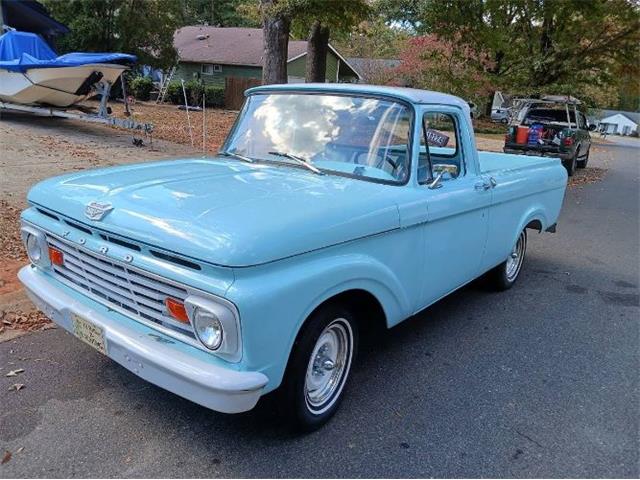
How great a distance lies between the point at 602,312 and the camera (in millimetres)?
5203

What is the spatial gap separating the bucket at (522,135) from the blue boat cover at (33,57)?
10.7m

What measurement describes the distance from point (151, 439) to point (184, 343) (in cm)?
71

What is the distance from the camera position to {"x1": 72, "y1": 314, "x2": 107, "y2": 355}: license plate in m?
2.75

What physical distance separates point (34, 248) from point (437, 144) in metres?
2.84

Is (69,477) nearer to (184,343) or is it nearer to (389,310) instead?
(184,343)

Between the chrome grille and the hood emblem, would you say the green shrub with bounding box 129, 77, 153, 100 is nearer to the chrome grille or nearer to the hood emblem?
the chrome grille

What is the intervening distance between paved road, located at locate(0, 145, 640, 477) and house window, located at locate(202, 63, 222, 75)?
35.4 m

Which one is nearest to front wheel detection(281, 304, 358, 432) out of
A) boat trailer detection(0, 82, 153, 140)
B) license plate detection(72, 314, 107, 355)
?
license plate detection(72, 314, 107, 355)

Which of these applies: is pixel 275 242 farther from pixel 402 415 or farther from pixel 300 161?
pixel 402 415

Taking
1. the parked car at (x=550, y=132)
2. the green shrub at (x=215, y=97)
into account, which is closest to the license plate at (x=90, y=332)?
the parked car at (x=550, y=132)

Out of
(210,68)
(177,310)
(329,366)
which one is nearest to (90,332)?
(177,310)

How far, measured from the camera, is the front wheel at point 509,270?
542 centimetres

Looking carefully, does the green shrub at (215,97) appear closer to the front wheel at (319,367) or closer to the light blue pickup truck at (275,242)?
the light blue pickup truck at (275,242)

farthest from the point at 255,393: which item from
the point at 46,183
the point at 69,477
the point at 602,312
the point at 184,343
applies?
the point at 602,312
